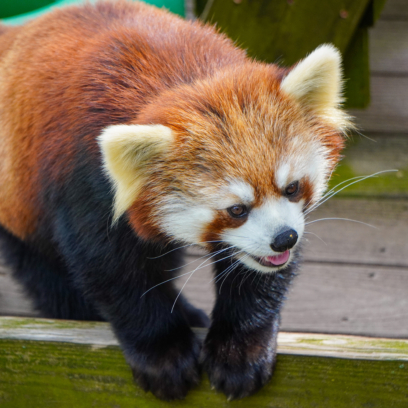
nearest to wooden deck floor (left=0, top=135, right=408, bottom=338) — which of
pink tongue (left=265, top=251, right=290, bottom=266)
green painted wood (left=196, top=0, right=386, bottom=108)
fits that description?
green painted wood (left=196, top=0, right=386, bottom=108)

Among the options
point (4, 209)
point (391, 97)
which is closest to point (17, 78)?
point (4, 209)

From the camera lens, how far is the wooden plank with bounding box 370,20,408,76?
3675 mm

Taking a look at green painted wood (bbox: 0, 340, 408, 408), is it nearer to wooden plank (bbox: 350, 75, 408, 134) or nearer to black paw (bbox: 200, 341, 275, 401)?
black paw (bbox: 200, 341, 275, 401)

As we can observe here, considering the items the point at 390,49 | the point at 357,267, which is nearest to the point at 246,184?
the point at 357,267

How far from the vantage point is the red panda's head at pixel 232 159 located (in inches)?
62.8

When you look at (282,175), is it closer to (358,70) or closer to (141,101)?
(141,101)

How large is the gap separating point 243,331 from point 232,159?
582mm

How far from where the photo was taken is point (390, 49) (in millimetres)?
3703

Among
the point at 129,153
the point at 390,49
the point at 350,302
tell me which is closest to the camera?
the point at 129,153

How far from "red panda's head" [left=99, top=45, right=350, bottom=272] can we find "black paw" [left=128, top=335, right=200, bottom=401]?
358 millimetres

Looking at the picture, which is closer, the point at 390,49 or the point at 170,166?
the point at 170,166

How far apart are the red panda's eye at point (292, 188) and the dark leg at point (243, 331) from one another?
1.12ft

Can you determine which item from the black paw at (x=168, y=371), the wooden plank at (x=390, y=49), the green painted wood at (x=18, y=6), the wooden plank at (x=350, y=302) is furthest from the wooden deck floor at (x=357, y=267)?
the green painted wood at (x=18, y=6)

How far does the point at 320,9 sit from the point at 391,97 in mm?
1125
